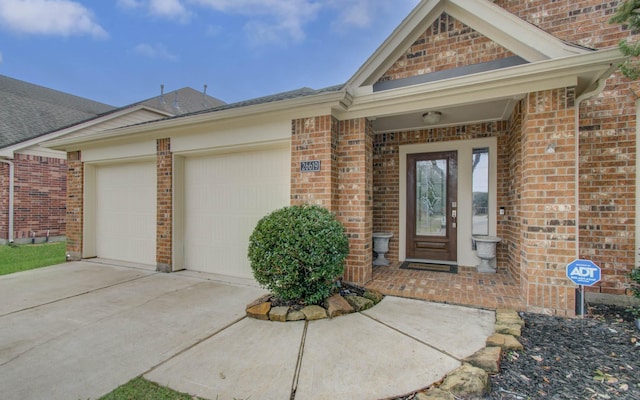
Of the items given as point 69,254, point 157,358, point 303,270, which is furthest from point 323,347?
point 69,254

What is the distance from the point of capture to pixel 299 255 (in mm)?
3537

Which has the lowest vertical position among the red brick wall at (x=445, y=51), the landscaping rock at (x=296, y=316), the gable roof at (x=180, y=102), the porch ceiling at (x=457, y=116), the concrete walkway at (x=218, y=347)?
the concrete walkway at (x=218, y=347)

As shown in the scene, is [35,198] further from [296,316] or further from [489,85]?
[489,85]

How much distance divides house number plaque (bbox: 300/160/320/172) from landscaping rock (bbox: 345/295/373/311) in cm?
195

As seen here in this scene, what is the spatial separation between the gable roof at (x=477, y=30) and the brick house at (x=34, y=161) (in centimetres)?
1046

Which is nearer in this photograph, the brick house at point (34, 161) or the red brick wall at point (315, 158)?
the red brick wall at point (315, 158)

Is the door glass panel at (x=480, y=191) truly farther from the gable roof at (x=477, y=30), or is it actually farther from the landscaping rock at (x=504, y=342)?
the landscaping rock at (x=504, y=342)

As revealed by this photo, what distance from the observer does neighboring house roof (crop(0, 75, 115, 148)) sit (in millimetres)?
10414

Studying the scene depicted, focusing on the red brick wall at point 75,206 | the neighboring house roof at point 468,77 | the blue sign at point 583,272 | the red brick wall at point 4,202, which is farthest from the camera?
the red brick wall at point 4,202

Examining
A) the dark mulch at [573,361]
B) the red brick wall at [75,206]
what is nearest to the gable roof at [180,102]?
the red brick wall at [75,206]

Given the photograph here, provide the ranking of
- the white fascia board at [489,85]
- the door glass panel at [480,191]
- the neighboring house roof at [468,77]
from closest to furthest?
the white fascia board at [489,85] < the neighboring house roof at [468,77] < the door glass panel at [480,191]

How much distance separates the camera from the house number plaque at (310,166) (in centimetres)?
444

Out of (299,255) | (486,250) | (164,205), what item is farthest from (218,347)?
(486,250)

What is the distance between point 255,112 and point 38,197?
10.5 m
